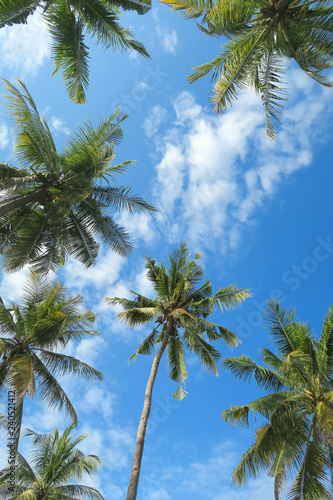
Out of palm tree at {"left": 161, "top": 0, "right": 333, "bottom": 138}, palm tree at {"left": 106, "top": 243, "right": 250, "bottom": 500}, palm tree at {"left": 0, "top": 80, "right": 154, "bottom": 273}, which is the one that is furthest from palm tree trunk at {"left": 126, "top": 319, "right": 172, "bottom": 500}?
palm tree at {"left": 161, "top": 0, "right": 333, "bottom": 138}

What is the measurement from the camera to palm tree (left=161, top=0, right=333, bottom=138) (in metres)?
9.02

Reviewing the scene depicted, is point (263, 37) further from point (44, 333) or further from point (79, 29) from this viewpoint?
point (44, 333)

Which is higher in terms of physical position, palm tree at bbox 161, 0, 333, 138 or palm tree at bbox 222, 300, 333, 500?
palm tree at bbox 161, 0, 333, 138

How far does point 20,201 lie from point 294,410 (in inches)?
463

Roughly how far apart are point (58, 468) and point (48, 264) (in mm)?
9620

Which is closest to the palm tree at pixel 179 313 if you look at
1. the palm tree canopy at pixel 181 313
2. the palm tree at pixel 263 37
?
the palm tree canopy at pixel 181 313

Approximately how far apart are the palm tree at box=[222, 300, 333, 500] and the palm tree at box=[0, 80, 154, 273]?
23.8ft

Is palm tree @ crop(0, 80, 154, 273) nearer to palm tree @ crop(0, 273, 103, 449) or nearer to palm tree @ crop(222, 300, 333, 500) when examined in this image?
palm tree @ crop(0, 273, 103, 449)

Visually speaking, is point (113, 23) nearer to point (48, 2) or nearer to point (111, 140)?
point (48, 2)

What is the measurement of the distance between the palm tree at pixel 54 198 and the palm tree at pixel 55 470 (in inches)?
345

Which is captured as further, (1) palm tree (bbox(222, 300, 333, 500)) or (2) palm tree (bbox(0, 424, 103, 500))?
(2) palm tree (bbox(0, 424, 103, 500))

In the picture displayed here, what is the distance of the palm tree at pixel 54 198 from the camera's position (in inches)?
498

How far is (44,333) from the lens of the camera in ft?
42.8

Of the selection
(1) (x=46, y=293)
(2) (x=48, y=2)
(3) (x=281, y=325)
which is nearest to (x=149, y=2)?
(2) (x=48, y=2)
